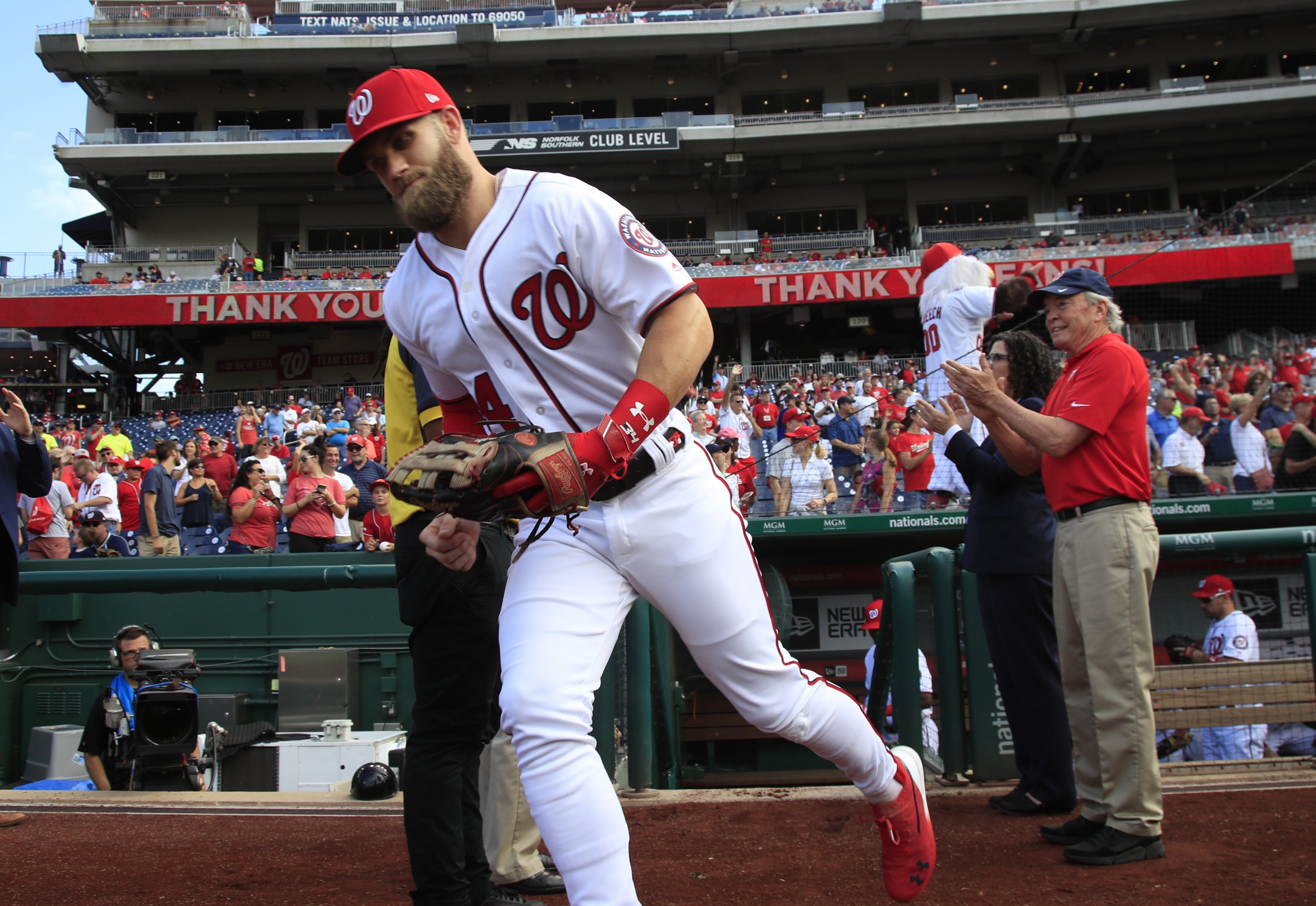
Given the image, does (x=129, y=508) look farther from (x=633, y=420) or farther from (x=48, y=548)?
(x=633, y=420)

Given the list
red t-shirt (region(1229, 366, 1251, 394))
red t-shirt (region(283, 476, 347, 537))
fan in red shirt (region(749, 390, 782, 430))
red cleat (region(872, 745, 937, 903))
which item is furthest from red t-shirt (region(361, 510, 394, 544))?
red t-shirt (region(1229, 366, 1251, 394))

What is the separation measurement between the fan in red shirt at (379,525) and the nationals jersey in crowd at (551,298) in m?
3.24

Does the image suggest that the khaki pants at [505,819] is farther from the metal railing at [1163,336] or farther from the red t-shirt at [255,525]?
the metal railing at [1163,336]

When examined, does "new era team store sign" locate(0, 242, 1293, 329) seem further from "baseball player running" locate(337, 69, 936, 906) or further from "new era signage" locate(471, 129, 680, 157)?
"baseball player running" locate(337, 69, 936, 906)

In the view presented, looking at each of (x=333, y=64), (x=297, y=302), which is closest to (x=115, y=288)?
(x=297, y=302)

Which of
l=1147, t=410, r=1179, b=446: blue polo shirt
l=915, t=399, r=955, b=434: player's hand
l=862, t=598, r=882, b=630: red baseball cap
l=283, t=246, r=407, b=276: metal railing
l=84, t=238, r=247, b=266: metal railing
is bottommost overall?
l=862, t=598, r=882, b=630: red baseball cap

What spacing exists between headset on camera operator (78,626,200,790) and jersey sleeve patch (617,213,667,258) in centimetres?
361

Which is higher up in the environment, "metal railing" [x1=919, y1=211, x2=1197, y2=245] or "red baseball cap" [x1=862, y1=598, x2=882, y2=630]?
"metal railing" [x1=919, y1=211, x2=1197, y2=245]

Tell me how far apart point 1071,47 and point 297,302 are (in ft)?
89.9

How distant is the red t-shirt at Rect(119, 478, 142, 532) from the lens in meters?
10.0

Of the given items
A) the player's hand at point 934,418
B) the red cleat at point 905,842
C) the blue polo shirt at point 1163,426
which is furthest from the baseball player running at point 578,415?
the blue polo shirt at point 1163,426

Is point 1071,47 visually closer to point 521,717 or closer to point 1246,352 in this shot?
point 1246,352

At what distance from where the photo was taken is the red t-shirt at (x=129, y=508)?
395 inches

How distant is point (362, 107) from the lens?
2.08 m
